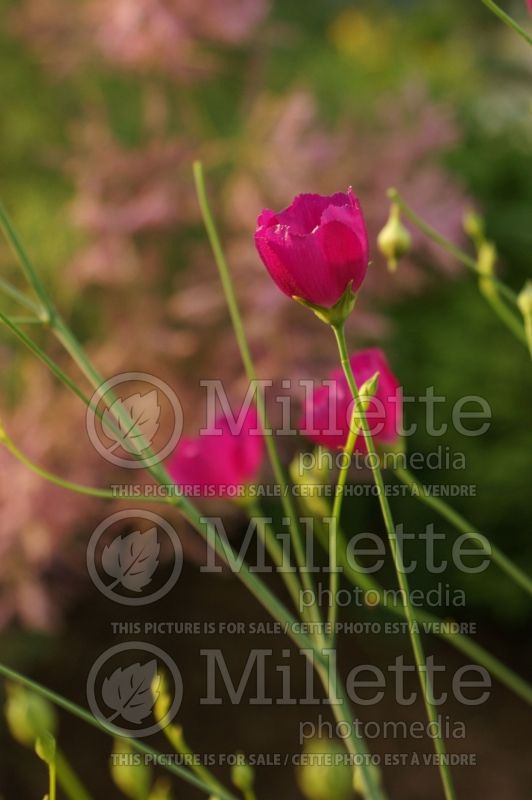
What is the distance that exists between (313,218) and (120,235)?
987 mm

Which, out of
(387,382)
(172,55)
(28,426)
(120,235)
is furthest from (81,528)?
(387,382)

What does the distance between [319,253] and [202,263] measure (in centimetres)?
108

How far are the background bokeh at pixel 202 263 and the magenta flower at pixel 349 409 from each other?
829mm

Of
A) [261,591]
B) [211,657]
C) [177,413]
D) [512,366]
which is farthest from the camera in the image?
[211,657]

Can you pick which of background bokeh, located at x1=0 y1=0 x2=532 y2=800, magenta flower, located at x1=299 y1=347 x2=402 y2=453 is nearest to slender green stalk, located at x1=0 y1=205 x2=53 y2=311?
magenta flower, located at x1=299 y1=347 x2=402 y2=453

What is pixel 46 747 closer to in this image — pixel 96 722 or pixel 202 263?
pixel 96 722

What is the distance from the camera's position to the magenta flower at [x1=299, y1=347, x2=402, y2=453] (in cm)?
46

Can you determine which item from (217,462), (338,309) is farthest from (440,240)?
(217,462)

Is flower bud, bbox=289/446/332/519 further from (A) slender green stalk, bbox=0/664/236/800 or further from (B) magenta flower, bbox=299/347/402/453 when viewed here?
(A) slender green stalk, bbox=0/664/236/800

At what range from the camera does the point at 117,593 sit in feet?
6.03

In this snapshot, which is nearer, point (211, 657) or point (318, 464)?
point (318, 464)

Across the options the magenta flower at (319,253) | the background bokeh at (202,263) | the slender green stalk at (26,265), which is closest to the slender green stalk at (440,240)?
the magenta flower at (319,253)

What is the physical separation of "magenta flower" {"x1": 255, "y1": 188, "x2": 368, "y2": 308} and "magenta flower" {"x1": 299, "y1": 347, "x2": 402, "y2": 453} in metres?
0.07

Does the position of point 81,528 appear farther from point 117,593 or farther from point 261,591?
→ point 261,591
